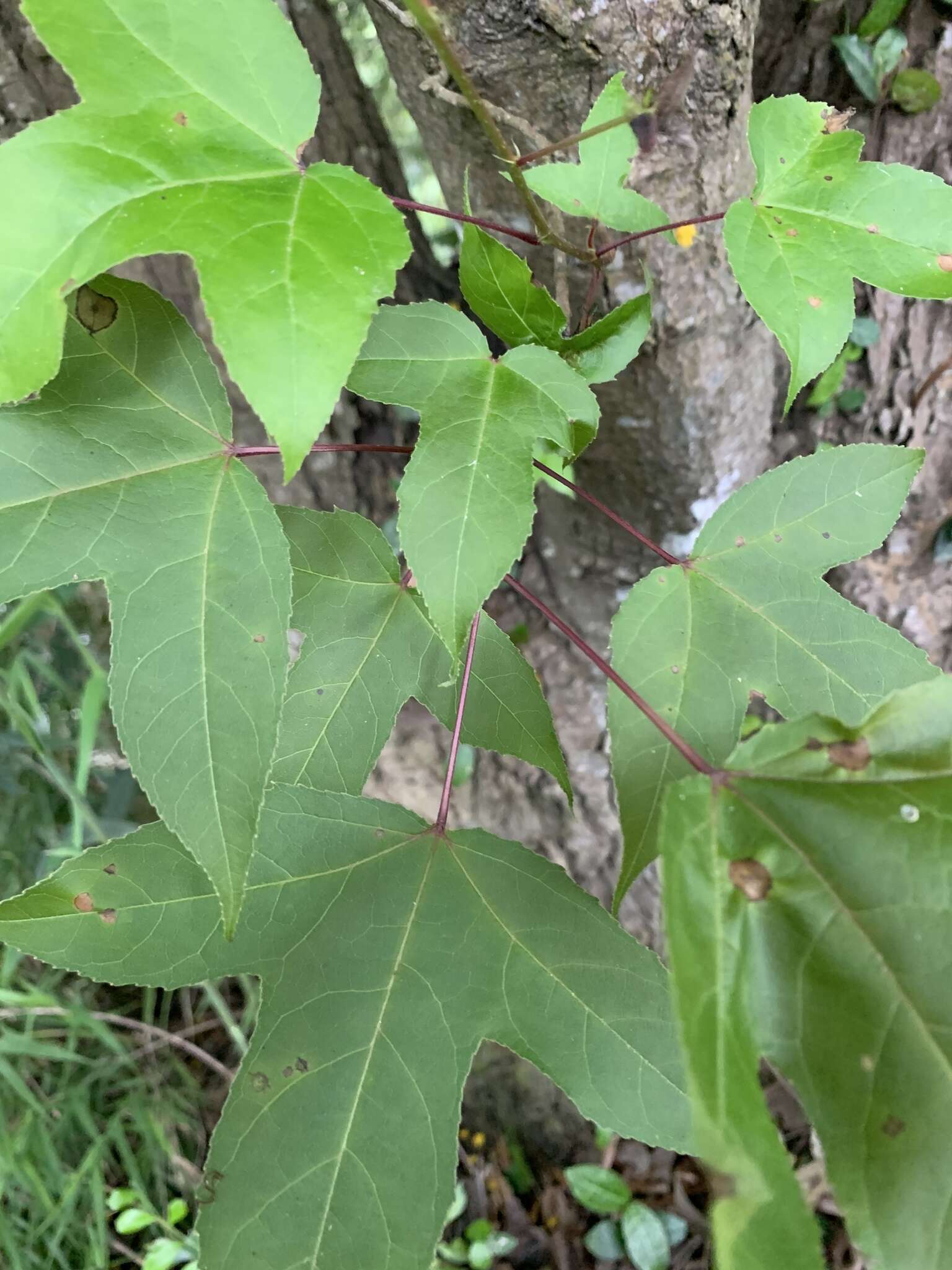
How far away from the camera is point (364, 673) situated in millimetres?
642

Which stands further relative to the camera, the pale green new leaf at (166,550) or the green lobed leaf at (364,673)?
the green lobed leaf at (364,673)

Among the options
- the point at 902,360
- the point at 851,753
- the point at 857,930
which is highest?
the point at 902,360

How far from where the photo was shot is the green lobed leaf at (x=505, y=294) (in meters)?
0.54

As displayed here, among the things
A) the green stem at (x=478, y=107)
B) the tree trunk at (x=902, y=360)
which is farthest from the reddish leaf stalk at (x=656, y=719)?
the tree trunk at (x=902, y=360)

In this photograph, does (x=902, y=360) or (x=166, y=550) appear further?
(x=902, y=360)

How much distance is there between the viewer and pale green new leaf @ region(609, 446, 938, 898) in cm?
55

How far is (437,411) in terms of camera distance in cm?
51

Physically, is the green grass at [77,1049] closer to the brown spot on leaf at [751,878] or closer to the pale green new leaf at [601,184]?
the pale green new leaf at [601,184]

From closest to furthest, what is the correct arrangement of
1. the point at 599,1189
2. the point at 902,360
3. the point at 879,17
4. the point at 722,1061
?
the point at 722,1061, the point at 879,17, the point at 902,360, the point at 599,1189

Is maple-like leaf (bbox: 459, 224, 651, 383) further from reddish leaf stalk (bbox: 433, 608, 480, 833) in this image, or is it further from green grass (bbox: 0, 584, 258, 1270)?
green grass (bbox: 0, 584, 258, 1270)

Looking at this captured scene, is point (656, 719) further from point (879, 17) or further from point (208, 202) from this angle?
point (879, 17)

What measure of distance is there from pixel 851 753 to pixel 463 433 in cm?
31

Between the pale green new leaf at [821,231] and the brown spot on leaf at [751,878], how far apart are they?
1.00 ft

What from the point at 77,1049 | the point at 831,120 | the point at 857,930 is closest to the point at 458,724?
the point at 857,930
